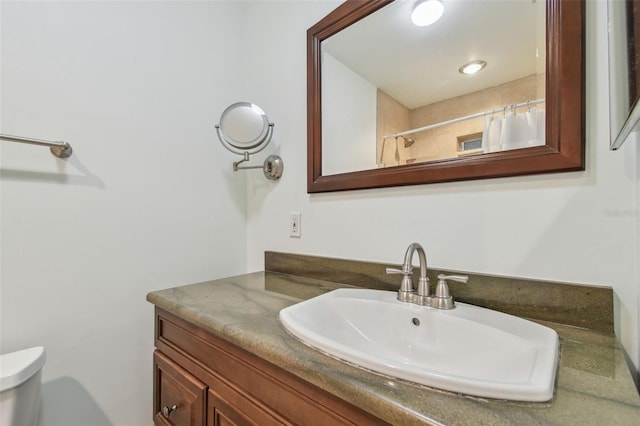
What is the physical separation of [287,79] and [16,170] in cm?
105

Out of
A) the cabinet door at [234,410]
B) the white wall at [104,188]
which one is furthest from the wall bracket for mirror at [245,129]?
the cabinet door at [234,410]

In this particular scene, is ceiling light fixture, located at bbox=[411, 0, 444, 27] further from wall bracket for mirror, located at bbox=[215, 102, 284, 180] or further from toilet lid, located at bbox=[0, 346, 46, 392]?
toilet lid, located at bbox=[0, 346, 46, 392]

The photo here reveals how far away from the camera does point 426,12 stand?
35.0 inches

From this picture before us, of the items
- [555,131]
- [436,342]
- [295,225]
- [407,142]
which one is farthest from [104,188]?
[555,131]

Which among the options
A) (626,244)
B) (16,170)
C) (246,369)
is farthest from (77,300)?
(626,244)

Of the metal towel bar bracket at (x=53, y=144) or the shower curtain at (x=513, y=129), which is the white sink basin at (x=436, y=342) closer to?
the shower curtain at (x=513, y=129)

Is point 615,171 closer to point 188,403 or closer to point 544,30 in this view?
point 544,30

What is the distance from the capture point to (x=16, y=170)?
90 cm

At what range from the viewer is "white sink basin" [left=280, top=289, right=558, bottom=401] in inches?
15.4

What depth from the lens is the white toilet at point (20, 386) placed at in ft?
2.32

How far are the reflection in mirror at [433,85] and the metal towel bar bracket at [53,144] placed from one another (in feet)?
3.05

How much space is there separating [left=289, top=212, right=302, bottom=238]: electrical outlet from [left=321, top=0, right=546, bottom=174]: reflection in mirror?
0.84ft

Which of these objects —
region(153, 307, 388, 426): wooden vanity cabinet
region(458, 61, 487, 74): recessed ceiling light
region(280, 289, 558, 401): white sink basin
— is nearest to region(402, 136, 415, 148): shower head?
region(458, 61, 487, 74): recessed ceiling light

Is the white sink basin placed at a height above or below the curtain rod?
below
